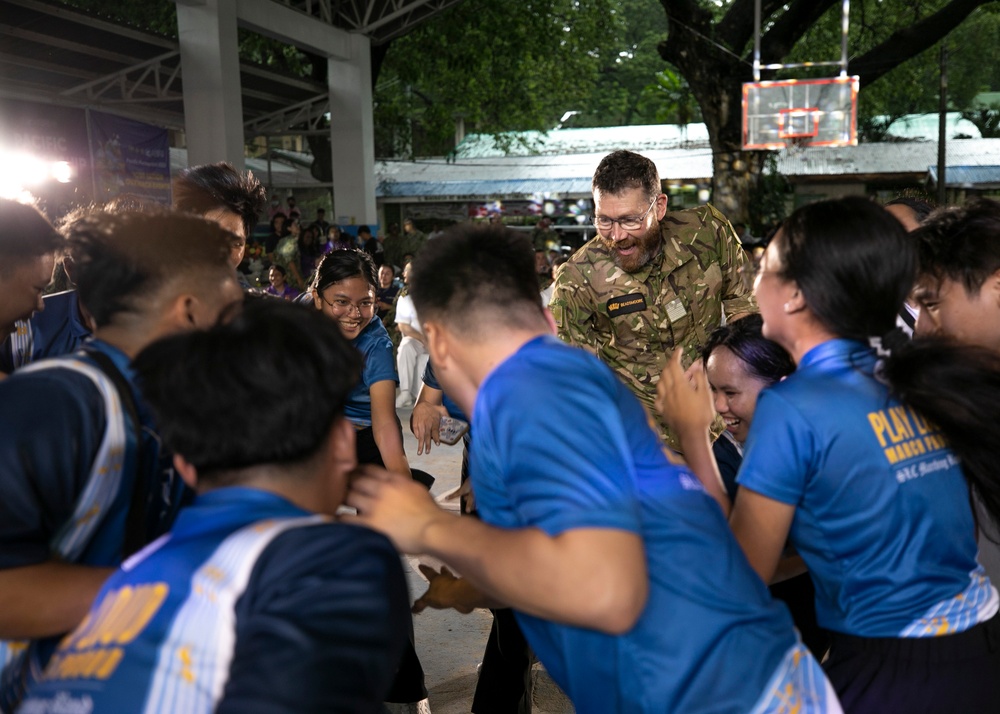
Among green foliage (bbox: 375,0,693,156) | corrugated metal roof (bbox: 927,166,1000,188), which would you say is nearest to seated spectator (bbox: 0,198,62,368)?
green foliage (bbox: 375,0,693,156)

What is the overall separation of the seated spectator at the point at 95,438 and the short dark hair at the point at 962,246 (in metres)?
1.74

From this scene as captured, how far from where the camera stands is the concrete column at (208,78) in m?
11.5

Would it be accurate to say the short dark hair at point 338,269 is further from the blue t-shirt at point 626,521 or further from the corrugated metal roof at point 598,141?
the corrugated metal roof at point 598,141

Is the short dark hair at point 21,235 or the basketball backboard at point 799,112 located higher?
the basketball backboard at point 799,112

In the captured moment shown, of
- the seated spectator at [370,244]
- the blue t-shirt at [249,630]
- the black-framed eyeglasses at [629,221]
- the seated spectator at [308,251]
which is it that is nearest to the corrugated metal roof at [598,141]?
the seated spectator at [370,244]

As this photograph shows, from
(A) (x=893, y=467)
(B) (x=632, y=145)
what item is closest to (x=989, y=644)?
(A) (x=893, y=467)

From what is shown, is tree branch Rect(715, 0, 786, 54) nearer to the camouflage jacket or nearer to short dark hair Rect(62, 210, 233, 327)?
the camouflage jacket

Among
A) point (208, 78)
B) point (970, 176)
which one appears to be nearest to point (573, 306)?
point (208, 78)

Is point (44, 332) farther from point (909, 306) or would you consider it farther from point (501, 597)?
point (909, 306)

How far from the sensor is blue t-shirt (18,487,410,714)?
1.09m

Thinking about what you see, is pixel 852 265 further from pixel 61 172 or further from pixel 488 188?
pixel 488 188

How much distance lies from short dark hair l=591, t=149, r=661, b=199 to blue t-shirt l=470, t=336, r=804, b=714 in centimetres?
222

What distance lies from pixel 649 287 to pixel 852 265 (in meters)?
2.13

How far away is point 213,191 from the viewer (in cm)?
324
